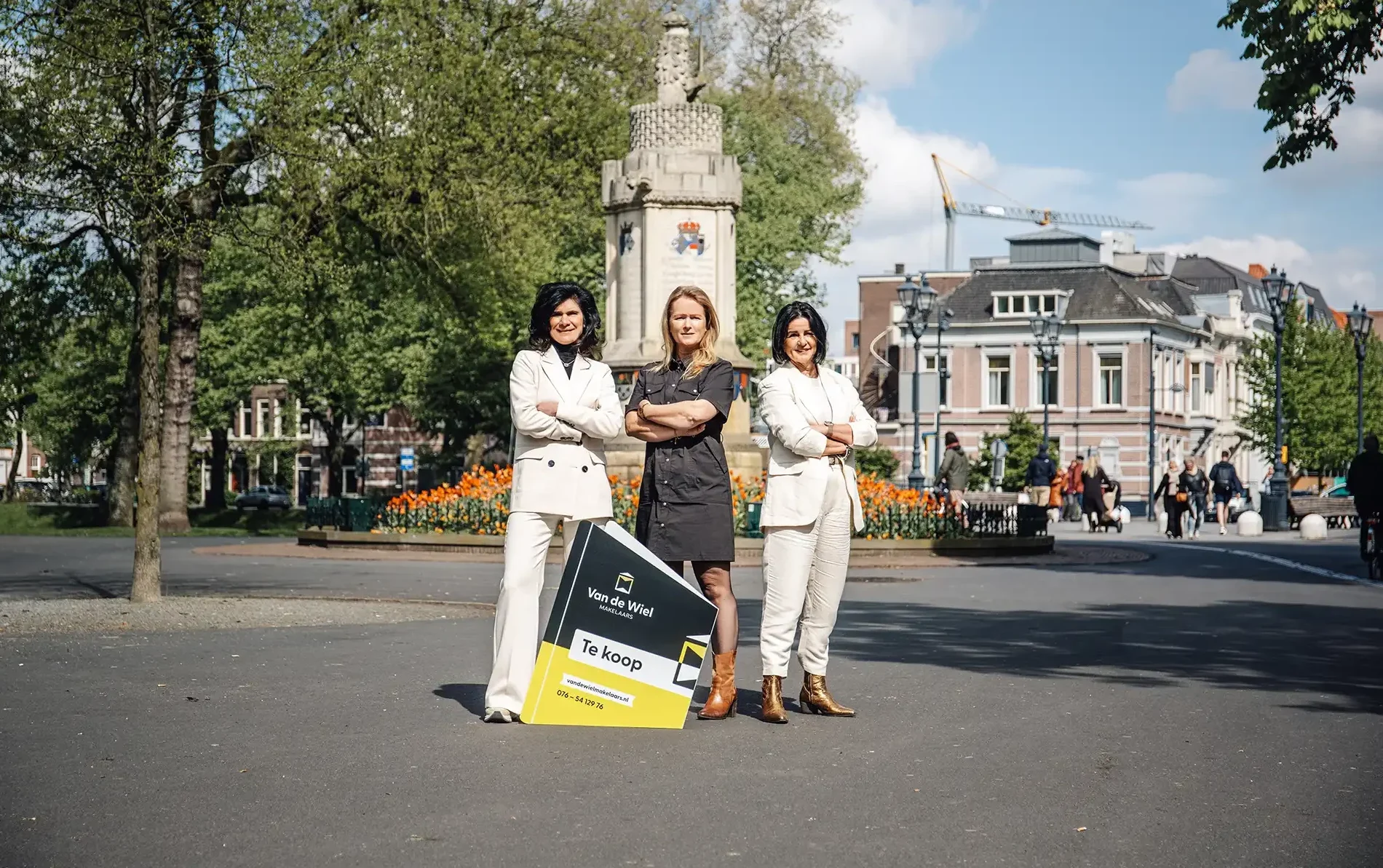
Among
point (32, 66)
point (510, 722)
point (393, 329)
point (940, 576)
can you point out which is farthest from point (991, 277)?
point (510, 722)

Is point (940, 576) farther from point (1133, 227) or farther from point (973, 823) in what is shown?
point (1133, 227)

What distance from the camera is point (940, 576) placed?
72.5 ft

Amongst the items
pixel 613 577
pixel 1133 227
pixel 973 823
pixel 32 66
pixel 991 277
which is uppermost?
pixel 1133 227

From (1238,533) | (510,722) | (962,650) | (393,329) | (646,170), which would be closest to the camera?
(510,722)

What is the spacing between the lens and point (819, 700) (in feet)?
29.5

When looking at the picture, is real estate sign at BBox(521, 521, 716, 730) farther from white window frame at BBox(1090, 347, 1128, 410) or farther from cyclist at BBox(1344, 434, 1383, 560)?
white window frame at BBox(1090, 347, 1128, 410)

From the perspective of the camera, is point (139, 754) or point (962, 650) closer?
point (139, 754)

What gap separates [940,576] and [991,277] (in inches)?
2746

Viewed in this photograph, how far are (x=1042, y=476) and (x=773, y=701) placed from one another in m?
36.8

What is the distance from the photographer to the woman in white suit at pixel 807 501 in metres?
8.91

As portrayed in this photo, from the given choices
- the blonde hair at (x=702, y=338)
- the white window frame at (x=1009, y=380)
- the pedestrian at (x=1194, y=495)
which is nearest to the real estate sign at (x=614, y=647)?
the blonde hair at (x=702, y=338)

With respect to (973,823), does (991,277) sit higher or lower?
higher

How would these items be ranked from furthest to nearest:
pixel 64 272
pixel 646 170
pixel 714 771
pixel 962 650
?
1. pixel 64 272
2. pixel 646 170
3. pixel 962 650
4. pixel 714 771

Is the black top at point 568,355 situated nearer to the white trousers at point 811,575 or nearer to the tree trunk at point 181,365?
the white trousers at point 811,575
